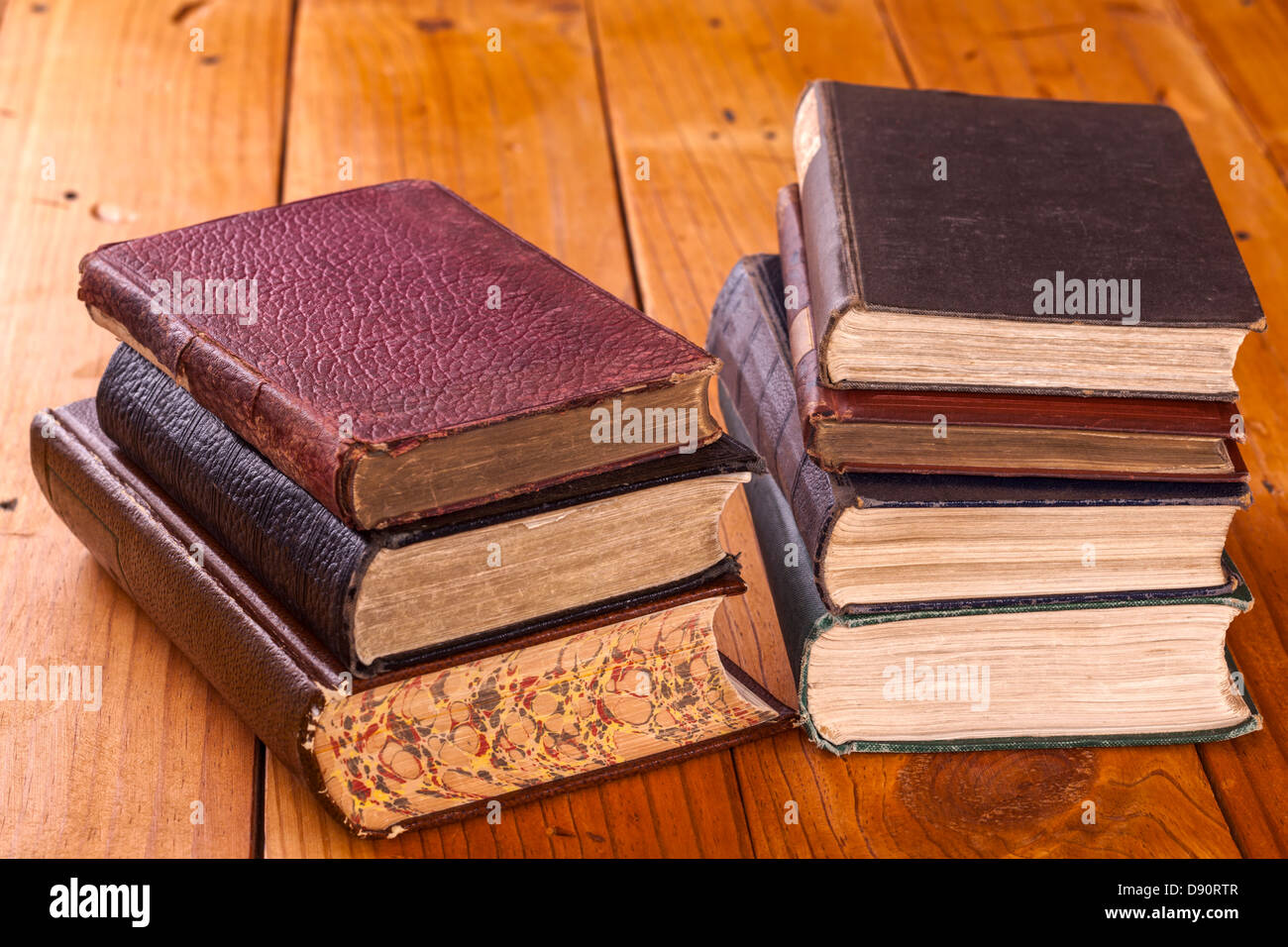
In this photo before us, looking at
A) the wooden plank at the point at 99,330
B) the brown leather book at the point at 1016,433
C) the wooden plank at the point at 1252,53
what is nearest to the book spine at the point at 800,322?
the brown leather book at the point at 1016,433

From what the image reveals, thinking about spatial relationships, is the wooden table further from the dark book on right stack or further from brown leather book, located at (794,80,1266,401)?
brown leather book, located at (794,80,1266,401)

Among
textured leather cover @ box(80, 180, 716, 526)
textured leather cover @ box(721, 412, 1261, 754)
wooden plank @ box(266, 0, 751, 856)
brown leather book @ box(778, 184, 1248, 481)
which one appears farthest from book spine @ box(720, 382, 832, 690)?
wooden plank @ box(266, 0, 751, 856)

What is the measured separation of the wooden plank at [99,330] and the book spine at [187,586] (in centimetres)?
4

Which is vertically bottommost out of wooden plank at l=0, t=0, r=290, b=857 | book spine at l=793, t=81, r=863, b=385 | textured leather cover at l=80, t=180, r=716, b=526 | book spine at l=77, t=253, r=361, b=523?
wooden plank at l=0, t=0, r=290, b=857

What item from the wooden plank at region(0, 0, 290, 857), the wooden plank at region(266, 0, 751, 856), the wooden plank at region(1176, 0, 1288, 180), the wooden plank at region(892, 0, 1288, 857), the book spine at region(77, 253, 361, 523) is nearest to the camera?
the book spine at region(77, 253, 361, 523)

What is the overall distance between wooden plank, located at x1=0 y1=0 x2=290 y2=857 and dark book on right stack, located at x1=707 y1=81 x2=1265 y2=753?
478 mm

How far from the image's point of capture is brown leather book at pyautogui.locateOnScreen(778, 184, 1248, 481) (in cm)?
114

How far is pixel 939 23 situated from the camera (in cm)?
240

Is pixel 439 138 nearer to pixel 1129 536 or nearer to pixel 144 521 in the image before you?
pixel 144 521

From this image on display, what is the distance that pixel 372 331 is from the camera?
1.10m

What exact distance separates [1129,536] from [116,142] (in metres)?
1.42

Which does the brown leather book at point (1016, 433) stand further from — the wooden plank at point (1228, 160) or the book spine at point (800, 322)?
the wooden plank at point (1228, 160)

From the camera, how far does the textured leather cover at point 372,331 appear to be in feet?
3.32

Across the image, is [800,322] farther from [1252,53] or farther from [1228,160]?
[1252,53]
